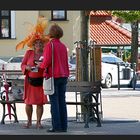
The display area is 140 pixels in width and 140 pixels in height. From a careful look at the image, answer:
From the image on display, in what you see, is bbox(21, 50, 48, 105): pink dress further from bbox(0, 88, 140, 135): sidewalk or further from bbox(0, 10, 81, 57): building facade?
bbox(0, 10, 81, 57): building facade

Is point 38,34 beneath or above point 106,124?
above

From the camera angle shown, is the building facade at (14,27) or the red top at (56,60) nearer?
the red top at (56,60)

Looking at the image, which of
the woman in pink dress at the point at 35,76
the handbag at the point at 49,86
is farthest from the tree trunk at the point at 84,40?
the handbag at the point at 49,86

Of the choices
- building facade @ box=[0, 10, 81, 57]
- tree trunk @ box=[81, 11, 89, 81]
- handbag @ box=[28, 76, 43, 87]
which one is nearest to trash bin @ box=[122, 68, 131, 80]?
building facade @ box=[0, 10, 81, 57]

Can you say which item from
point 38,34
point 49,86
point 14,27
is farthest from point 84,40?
point 14,27

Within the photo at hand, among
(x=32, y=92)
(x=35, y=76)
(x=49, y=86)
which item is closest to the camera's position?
(x=49, y=86)

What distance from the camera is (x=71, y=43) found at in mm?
40156

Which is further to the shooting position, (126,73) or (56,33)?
(126,73)

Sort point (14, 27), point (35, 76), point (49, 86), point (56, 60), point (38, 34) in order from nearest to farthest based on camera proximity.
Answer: point (49, 86), point (56, 60), point (35, 76), point (38, 34), point (14, 27)

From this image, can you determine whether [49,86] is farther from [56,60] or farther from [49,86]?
[56,60]

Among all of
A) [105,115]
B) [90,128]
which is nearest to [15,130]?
[90,128]

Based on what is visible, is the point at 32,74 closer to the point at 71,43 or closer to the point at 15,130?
the point at 15,130

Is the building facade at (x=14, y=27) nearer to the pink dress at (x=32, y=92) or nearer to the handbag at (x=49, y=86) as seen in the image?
the pink dress at (x=32, y=92)

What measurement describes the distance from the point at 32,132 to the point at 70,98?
9.88 metres
